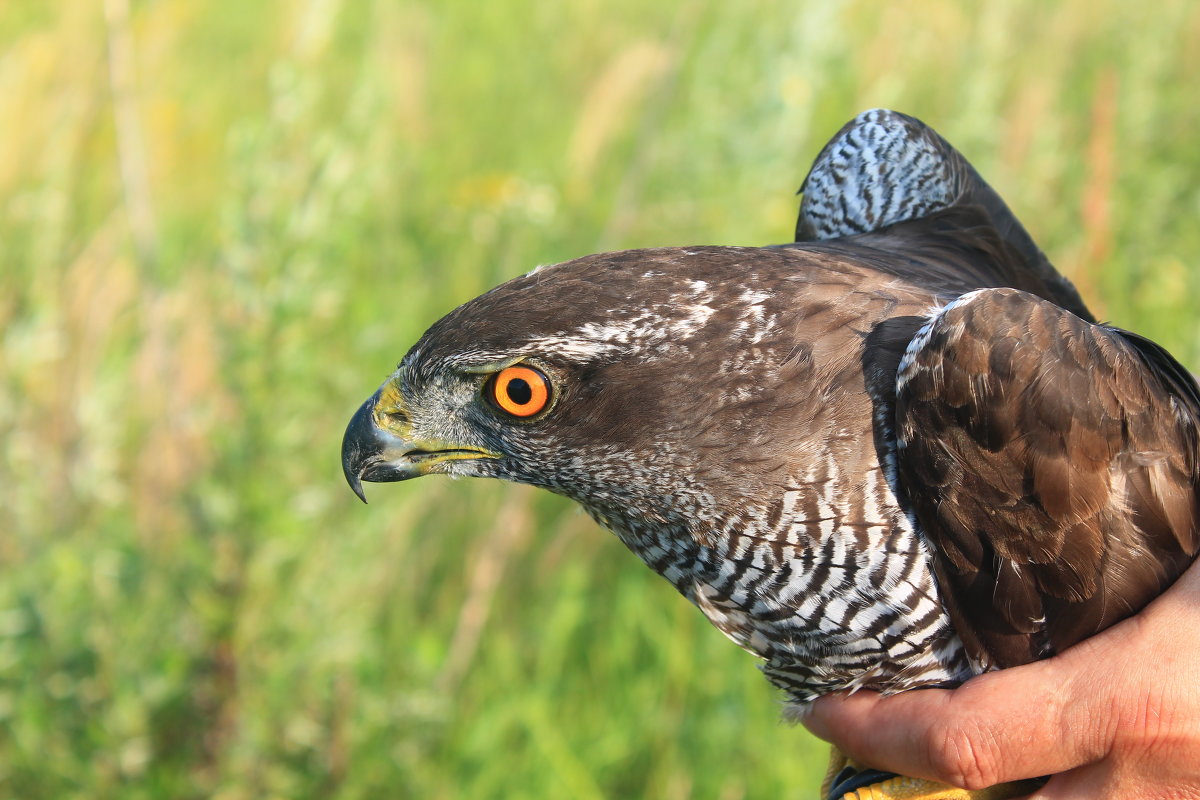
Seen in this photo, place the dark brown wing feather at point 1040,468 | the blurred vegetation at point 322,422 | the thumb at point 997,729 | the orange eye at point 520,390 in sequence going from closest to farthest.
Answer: the dark brown wing feather at point 1040,468, the thumb at point 997,729, the orange eye at point 520,390, the blurred vegetation at point 322,422

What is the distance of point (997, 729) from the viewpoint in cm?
226

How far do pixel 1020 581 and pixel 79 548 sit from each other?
297 centimetres

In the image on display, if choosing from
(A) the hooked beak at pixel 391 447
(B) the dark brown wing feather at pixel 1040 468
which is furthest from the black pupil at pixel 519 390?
(B) the dark brown wing feather at pixel 1040 468

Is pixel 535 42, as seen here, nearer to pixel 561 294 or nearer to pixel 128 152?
pixel 128 152

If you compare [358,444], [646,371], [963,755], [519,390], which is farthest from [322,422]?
[963,755]

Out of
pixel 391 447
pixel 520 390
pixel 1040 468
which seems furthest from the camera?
pixel 391 447

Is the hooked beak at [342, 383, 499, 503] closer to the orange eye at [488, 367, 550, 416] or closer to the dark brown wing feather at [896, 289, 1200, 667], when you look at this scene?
the orange eye at [488, 367, 550, 416]

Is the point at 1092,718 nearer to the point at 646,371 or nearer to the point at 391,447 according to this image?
the point at 646,371

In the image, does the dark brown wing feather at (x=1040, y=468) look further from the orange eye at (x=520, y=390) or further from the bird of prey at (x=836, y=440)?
the orange eye at (x=520, y=390)

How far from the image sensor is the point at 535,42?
27.5ft

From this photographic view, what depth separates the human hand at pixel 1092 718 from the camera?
2.20 metres

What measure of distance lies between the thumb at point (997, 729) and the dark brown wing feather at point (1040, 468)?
8 cm

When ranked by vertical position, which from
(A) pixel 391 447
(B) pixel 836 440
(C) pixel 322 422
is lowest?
(B) pixel 836 440

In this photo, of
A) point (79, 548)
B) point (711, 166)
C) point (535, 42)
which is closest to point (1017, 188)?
point (711, 166)
